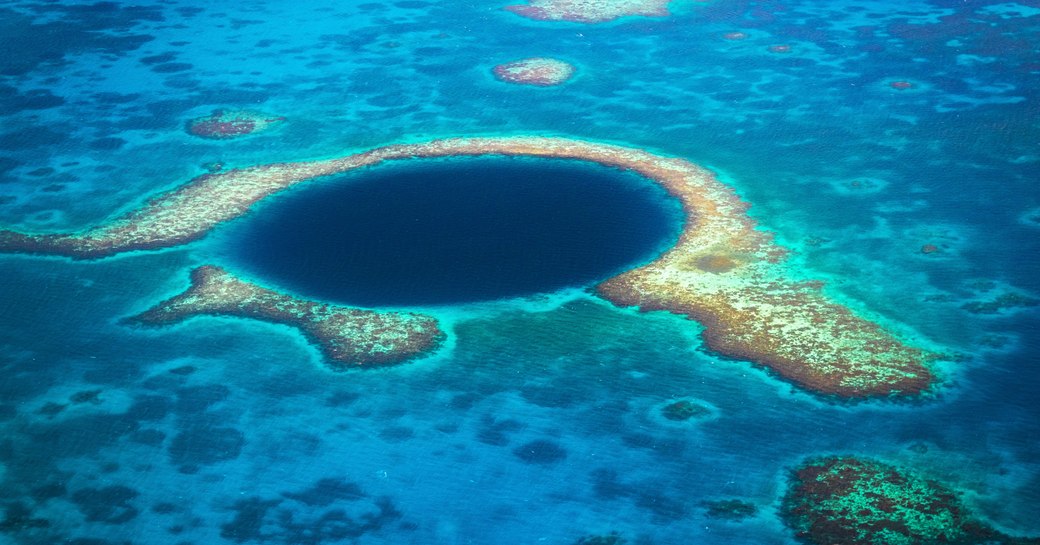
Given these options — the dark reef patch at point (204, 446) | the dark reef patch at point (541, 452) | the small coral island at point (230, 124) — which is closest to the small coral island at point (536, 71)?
the small coral island at point (230, 124)

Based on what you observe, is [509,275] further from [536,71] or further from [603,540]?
[536,71]

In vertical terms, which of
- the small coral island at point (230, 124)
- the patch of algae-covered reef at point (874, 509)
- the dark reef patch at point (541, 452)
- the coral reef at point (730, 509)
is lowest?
the dark reef patch at point (541, 452)

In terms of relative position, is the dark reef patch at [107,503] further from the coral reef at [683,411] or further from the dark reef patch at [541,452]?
the coral reef at [683,411]

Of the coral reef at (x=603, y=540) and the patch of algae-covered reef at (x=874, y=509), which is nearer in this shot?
the patch of algae-covered reef at (x=874, y=509)

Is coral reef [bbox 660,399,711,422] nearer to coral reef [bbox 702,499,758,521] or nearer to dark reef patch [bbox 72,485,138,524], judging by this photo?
coral reef [bbox 702,499,758,521]

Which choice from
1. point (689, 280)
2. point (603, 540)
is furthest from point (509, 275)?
point (603, 540)

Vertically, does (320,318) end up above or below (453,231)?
below
